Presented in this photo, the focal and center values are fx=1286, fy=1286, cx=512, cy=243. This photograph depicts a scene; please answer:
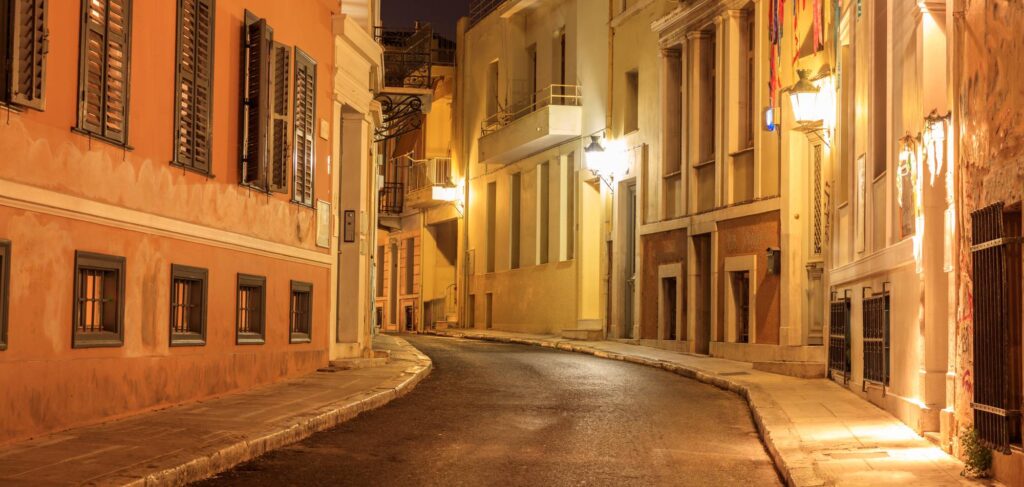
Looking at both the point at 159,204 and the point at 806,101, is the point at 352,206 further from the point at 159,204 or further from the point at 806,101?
the point at 159,204

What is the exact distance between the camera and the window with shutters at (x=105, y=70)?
35.8ft

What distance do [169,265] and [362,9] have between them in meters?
10.3

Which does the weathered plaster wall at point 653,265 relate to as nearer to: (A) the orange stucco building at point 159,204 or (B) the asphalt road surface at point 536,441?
(B) the asphalt road surface at point 536,441

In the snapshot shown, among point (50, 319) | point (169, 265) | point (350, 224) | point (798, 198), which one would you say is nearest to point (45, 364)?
point (50, 319)

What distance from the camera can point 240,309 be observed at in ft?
52.8

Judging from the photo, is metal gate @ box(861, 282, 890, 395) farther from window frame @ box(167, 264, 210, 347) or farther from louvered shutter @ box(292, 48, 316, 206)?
louvered shutter @ box(292, 48, 316, 206)

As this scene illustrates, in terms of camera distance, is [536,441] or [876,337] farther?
[876,337]

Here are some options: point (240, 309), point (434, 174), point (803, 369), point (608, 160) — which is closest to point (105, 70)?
point (240, 309)

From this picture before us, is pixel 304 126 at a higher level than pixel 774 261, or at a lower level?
higher

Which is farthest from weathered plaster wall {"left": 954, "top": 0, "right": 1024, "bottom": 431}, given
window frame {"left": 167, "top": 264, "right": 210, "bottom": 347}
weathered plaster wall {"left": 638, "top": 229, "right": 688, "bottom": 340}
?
weathered plaster wall {"left": 638, "top": 229, "right": 688, "bottom": 340}

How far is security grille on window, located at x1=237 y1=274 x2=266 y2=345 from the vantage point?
1617 cm

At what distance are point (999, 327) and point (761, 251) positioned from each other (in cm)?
1541

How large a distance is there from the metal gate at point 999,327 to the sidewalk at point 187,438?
17.9 ft

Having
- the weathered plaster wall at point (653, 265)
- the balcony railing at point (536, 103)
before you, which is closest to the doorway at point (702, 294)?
the weathered plaster wall at point (653, 265)
